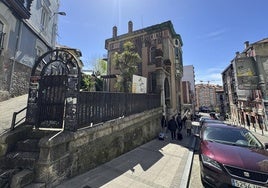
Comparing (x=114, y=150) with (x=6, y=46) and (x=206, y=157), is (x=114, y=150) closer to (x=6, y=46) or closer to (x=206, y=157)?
(x=206, y=157)

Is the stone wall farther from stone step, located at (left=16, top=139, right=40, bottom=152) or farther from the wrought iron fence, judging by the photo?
stone step, located at (left=16, top=139, right=40, bottom=152)

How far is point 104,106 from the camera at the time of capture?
5512 mm

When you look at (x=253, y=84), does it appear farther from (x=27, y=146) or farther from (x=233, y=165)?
(x=27, y=146)

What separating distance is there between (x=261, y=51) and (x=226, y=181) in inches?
1070

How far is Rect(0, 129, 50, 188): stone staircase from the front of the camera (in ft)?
9.89

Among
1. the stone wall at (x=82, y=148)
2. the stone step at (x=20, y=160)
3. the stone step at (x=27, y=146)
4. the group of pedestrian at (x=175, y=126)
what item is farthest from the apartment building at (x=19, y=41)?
the group of pedestrian at (x=175, y=126)

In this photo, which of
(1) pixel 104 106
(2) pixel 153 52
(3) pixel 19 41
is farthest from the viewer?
(2) pixel 153 52

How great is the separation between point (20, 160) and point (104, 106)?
114 inches

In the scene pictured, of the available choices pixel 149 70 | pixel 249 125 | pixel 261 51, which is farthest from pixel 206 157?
pixel 249 125

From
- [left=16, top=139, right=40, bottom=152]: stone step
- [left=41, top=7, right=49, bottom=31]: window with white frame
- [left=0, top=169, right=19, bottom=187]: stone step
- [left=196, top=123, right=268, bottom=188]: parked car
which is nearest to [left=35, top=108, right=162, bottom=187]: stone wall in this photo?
[left=0, top=169, right=19, bottom=187]: stone step

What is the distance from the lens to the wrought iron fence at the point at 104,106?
14.6 ft

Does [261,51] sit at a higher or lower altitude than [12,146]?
higher

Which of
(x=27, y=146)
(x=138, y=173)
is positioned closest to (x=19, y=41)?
(x=27, y=146)

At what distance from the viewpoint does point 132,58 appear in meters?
13.3
